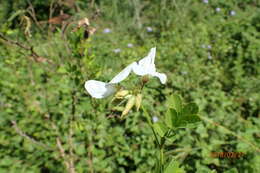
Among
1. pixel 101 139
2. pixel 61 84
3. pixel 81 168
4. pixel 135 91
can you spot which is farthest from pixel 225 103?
pixel 135 91

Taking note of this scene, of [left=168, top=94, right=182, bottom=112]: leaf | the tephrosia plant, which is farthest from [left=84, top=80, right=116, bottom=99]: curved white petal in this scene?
[left=168, top=94, right=182, bottom=112]: leaf

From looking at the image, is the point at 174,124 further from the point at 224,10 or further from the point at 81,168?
the point at 224,10

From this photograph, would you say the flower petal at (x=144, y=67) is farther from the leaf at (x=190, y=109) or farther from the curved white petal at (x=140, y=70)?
the leaf at (x=190, y=109)

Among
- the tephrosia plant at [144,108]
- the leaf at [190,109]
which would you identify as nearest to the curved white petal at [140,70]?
the tephrosia plant at [144,108]

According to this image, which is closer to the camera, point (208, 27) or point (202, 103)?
point (202, 103)

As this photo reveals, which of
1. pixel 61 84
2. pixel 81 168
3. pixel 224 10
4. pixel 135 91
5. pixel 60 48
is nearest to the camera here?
pixel 135 91

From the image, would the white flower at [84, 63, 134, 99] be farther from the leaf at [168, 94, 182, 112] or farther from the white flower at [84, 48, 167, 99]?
the leaf at [168, 94, 182, 112]

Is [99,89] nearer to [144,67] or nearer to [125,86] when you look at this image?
[144,67]
